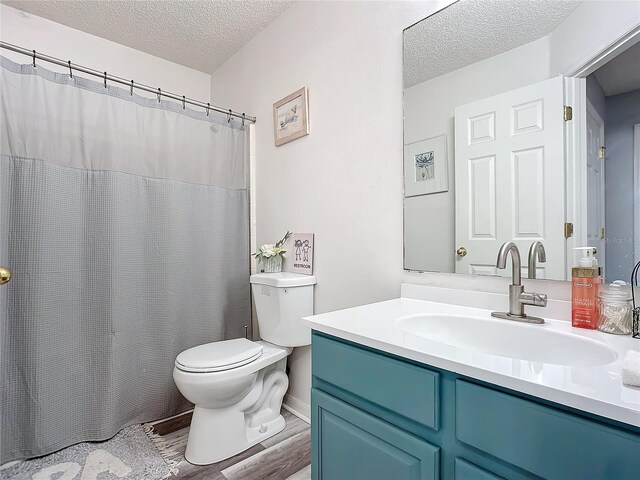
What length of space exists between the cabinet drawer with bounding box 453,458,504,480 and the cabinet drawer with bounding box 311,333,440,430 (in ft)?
0.25

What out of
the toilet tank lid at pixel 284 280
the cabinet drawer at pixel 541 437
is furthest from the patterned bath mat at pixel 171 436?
the cabinet drawer at pixel 541 437

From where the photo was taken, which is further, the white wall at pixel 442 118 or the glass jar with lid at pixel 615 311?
the white wall at pixel 442 118

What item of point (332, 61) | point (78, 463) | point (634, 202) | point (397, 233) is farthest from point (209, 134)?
point (634, 202)

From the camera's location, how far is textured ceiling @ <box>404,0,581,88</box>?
108 centimetres

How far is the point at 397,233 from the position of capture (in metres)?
1.46

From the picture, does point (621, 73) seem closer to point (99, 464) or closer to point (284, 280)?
point (284, 280)

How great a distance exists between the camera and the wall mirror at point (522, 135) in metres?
0.93

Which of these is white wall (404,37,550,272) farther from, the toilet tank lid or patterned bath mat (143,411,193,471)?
patterned bath mat (143,411,193,471)

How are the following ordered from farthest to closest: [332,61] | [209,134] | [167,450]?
[209,134] → [332,61] → [167,450]

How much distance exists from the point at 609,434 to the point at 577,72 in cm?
98

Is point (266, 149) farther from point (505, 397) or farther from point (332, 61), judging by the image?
point (505, 397)

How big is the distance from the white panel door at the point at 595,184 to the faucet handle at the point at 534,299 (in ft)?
0.58

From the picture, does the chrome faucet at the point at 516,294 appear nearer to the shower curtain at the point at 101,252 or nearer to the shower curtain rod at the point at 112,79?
the shower curtain at the point at 101,252

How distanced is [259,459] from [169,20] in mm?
2524
